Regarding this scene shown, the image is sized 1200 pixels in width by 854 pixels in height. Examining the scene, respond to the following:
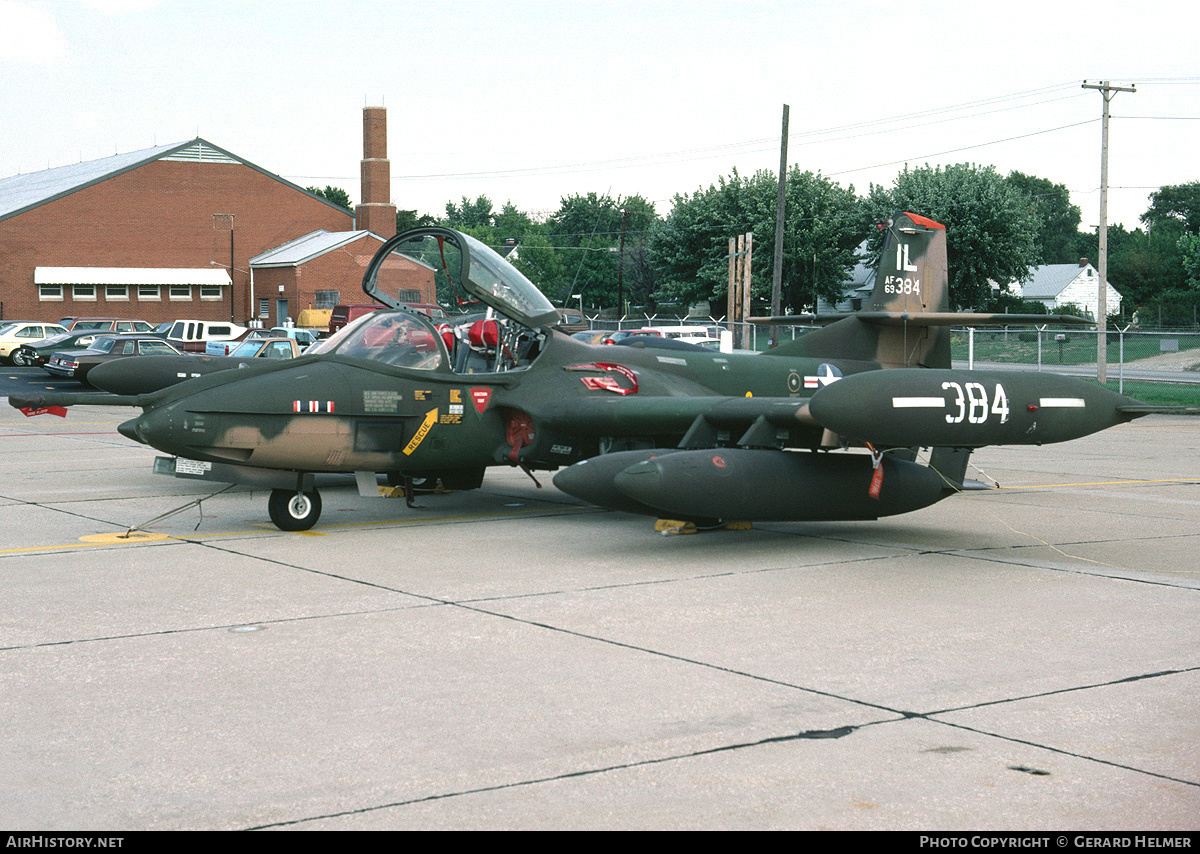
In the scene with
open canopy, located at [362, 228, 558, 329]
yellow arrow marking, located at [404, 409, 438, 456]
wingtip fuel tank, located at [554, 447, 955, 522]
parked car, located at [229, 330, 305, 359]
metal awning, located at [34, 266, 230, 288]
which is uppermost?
metal awning, located at [34, 266, 230, 288]

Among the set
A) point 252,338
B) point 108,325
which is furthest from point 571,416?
point 108,325

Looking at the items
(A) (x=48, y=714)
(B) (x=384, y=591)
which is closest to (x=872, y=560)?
(B) (x=384, y=591)

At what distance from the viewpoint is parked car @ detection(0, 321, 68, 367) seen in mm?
48781

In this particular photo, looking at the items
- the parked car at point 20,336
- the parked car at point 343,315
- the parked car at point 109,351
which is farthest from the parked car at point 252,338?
the parked car at point 20,336

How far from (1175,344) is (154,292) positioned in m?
53.8

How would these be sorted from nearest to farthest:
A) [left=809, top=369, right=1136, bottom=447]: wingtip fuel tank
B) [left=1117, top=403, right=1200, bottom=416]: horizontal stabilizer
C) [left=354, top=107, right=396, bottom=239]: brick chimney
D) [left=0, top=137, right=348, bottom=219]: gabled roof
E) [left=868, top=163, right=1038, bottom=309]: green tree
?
[left=809, top=369, right=1136, bottom=447]: wingtip fuel tank → [left=1117, top=403, right=1200, bottom=416]: horizontal stabilizer → [left=868, top=163, right=1038, bottom=309]: green tree → [left=0, top=137, right=348, bottom=219]: gabled roof → [left=354, top=107, right=396, bottom=239]: brick chimney

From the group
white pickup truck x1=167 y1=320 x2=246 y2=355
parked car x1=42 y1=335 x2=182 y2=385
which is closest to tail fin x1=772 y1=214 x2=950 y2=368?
parked car x1=42 y1=335 x2=182 y2=385

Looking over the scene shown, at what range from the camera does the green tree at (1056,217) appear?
129500 mm

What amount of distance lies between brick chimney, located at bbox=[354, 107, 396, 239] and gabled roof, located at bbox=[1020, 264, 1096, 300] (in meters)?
50.1

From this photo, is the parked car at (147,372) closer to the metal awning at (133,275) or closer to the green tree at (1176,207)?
the metal awning at (133,275)

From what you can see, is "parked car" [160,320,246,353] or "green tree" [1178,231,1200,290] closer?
"parked car" [160,320,246,353]

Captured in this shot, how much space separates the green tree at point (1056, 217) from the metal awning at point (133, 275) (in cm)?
8803

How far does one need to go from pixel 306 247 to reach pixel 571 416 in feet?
209

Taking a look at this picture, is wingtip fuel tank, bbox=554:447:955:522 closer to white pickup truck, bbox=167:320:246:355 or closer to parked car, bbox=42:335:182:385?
parked car, bbox=42:335:182:385
